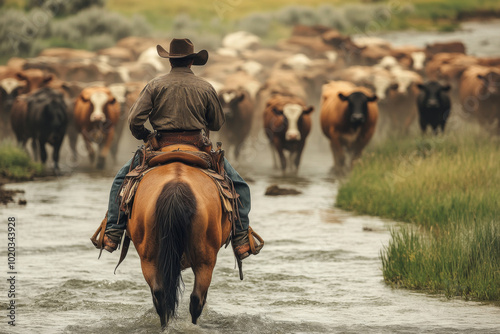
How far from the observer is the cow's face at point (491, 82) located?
985 inches

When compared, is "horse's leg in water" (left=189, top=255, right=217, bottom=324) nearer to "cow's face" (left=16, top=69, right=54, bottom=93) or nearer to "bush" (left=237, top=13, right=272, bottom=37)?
"cow's face" (left=16, top=69, right=54, bottom=93)

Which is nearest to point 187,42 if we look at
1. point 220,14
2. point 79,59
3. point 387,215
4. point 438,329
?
point 438,329

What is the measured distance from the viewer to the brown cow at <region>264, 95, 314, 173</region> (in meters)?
20.7

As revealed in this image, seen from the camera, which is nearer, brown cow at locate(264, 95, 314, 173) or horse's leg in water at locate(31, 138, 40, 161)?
brown cow at locate(264, 95, 314, 173)

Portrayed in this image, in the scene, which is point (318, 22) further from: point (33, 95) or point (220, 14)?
point (33, 95)

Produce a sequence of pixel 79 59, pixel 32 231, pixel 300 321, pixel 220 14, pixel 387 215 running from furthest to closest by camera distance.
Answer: pixel 220 14
pixel 79 59
pixel 387 215
pixel 32 231
pixel 300 321

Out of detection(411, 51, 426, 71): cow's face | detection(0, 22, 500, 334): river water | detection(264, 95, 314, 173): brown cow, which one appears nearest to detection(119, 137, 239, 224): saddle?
detection(0, 22, 500, 334): river water

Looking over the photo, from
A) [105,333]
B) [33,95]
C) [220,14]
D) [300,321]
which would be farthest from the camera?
[220,14]

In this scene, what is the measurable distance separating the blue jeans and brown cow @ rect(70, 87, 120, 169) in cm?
1389

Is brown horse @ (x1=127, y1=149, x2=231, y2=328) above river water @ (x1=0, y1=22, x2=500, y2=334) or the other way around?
above

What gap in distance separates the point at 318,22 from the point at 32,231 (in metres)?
41.6

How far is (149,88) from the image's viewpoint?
725 centimetres

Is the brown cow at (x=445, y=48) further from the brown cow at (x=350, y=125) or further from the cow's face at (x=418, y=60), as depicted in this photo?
the brown cow at (x=350, y=125)

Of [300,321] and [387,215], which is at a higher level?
[300,321]
